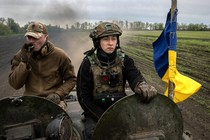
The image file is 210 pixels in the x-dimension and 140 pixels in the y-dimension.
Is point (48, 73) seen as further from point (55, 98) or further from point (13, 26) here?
point (13, 26)

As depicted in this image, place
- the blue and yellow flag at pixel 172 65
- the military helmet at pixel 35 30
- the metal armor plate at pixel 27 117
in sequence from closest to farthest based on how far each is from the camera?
the metal armor plate at pixel 27 117 → the military helmet at pixel 35 30 → the blue and yellow flag at pixel 172 65

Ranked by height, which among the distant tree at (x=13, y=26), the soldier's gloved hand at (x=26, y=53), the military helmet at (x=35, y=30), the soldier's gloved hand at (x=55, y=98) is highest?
the military helmet at (x=35, y=30)

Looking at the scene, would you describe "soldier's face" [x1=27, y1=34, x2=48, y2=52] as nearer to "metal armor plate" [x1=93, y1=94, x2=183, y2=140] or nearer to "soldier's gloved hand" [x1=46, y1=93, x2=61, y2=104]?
"soldier's gloved hand" [x1=46, y1=93, x2=61, y2=104]

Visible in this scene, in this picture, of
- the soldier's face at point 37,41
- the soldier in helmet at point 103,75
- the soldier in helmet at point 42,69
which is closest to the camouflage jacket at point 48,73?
the soldier in helmet at point 42,69

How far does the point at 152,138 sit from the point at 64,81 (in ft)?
8.41

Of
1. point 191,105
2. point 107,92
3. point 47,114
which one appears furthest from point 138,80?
point 191,105

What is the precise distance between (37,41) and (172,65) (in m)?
2.78

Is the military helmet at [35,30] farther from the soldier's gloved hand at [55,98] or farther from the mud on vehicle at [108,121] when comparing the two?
the mud on vehicle at [108,121]

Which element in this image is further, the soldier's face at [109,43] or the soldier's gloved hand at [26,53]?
the soldier's gloved hand at [26,53]

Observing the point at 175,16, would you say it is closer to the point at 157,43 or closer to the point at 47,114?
the point at 157,43

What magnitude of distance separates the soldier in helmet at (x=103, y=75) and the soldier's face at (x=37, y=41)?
918 millimetres

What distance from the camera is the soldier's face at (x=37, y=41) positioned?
501cm

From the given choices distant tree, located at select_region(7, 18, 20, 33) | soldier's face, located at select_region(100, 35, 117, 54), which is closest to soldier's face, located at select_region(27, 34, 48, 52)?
soldier's face, located at select_region(100, 35, 117, 54)

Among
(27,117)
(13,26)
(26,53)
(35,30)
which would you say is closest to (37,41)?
(35,30)
